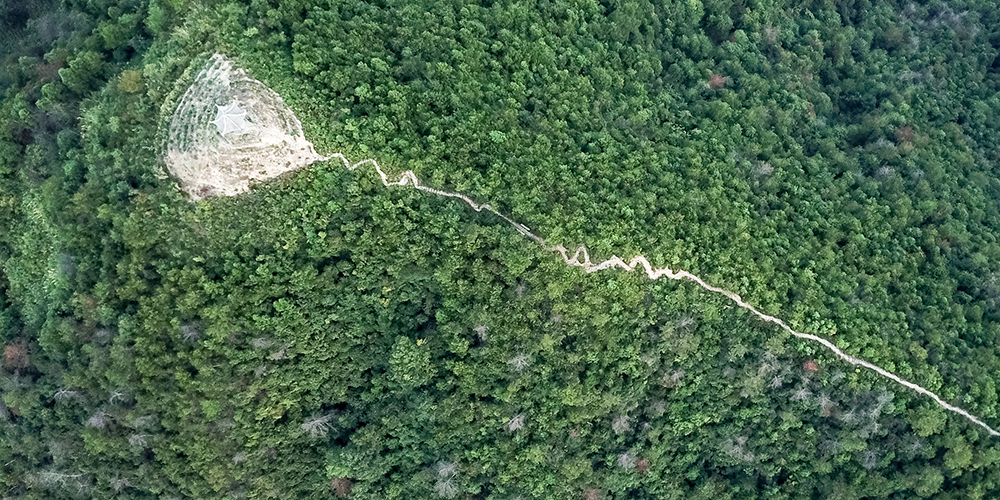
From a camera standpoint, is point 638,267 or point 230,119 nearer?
point 230,119

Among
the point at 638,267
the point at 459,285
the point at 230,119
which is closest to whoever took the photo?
the point at 230,119

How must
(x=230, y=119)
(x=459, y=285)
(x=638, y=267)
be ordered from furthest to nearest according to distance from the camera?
1. (x=638, y=267)
2. (x=459, y=285)
3. (x=230, y=119)

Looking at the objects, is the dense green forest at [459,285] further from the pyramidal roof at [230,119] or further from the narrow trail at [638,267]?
the pyramidal roof at [230,119]

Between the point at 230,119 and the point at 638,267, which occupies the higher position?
the point at 230,119

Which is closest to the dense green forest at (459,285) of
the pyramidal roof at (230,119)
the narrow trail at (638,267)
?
Result: the narrow trail at (638,267)

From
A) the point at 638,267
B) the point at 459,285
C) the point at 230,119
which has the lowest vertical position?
the point at 459,285

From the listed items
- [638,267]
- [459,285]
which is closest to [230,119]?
[459,285]

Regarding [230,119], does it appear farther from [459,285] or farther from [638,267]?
[638,267]
